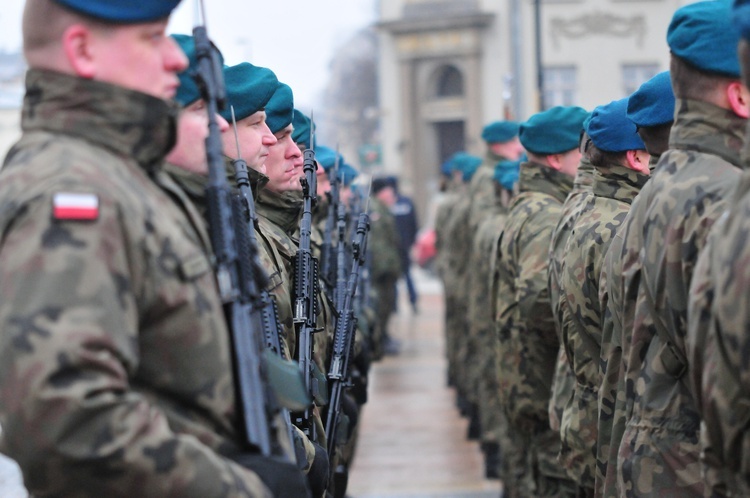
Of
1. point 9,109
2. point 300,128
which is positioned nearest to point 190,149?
point 300,128

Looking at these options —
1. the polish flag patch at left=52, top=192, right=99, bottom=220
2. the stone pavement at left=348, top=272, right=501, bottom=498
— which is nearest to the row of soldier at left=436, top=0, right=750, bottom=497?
the polish flag patch at left=52, top=192, right=99, bottom=220

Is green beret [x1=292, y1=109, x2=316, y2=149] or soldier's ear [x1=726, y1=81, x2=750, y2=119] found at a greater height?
soldier's ear [x1=726, y1=81, x2=750, y2=119]

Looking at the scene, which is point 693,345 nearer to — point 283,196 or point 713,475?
point 713,475

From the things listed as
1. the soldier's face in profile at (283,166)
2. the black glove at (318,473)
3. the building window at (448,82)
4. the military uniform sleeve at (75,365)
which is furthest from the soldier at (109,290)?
the building window at (448,82)

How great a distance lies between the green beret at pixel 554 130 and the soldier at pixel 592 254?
144cm

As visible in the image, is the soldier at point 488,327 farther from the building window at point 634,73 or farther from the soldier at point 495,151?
the building window at point 634,73

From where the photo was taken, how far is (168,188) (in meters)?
2.71

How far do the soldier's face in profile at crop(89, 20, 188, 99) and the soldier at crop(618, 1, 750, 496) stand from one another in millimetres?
1321

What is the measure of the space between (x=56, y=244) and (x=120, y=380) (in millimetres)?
264

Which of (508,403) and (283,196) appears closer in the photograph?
(283,196)

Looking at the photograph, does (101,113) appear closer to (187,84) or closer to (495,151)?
(187,84)

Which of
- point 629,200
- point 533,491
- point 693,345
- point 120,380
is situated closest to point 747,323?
point 693,345

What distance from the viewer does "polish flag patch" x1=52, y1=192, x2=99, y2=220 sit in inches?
93.0

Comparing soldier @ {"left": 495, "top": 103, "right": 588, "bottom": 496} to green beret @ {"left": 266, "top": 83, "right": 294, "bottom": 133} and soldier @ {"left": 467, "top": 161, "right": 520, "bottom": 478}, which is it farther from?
soldier @ {"left": 467, "top": 161, "right": 520, "bottom": 478}
